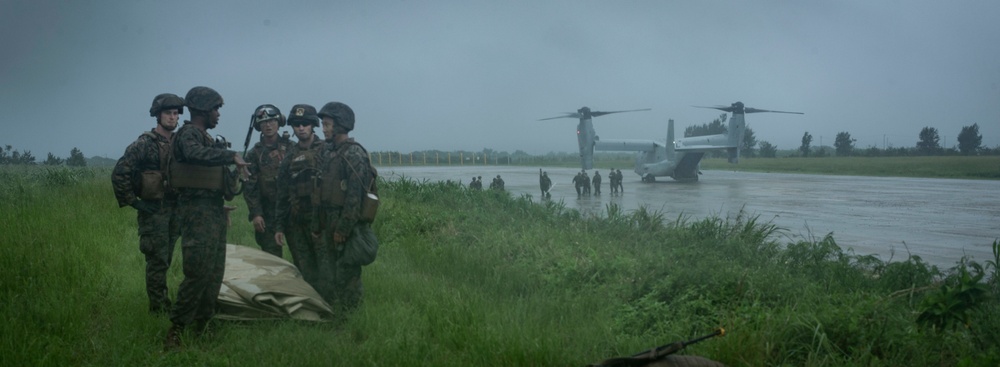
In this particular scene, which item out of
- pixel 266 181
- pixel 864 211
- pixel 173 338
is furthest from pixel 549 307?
pixel 864 211

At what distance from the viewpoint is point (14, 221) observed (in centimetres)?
996

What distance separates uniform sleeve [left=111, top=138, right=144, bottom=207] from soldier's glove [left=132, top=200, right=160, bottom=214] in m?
0.04

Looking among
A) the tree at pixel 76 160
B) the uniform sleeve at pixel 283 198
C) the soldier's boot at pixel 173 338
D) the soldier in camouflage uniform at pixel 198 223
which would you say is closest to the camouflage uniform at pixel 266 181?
the uniform sleeve at pixel 283 198

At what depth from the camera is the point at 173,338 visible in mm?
5152

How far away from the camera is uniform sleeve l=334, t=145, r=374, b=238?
579 centimetres

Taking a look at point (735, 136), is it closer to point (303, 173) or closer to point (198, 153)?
point (303, 173)

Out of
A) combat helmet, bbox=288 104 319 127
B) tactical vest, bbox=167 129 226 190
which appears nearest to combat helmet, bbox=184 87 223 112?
tactical vest, bbox=167 129 226 190

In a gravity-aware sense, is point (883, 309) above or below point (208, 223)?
below

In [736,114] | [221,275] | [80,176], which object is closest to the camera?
[221,275]

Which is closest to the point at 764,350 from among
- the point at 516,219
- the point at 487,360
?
the point at 487,360

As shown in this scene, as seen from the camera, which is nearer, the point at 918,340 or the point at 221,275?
the point at 918,340

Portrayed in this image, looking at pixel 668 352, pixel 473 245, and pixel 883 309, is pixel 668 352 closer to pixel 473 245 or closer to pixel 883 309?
pixel 883 309

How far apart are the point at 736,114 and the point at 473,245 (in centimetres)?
3654

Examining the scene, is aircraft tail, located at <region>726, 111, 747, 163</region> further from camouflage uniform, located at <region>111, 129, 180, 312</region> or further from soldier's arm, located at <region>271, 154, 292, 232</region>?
camouflage uniform, located at <region>111, 129, 180, 312</region>
